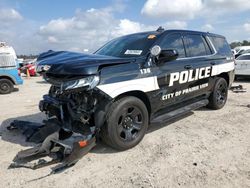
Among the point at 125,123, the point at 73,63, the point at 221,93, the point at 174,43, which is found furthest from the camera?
the point at 221,93

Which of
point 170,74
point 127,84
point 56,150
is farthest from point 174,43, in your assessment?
point 56,150

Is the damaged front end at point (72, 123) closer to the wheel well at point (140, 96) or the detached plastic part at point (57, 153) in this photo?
the detached plastic part at point (57, 153)

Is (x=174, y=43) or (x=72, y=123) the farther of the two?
(x=174, y=43)

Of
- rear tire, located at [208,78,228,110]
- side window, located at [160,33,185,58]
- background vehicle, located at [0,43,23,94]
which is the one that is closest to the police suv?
side window, located at [160,33,185,58]

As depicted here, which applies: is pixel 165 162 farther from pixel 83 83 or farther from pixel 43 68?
pixel 43 68

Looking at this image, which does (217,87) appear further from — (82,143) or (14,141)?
(14,141)

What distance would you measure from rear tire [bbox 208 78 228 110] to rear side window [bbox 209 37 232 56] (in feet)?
2.40

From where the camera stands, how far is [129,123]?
13.3 feet

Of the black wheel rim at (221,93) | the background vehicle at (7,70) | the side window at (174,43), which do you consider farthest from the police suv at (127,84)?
the background vehicle at (7,70)

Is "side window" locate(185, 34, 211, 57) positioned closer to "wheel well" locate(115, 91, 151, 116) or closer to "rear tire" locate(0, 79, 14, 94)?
"wheel well" locate(115, 91, 151, 116)

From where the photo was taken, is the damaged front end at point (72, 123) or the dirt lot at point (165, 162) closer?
the dirt lot at point (165, 162)

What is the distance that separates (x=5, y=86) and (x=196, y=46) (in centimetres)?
907

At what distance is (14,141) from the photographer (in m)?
4.61

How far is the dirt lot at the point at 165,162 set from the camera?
3.17m
